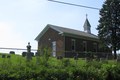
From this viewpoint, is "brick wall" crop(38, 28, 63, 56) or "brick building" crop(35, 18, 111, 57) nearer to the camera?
"brick building" crop(35, 18, 111, 57)

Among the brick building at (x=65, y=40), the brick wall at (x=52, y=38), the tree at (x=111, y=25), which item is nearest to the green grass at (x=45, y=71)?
the brick building at (x=65, y=40)

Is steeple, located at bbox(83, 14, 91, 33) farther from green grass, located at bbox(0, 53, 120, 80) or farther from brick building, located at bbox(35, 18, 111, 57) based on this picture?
green grass, located at bbox(0, 53, 120, 80)

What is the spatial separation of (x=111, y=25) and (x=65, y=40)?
7.71m

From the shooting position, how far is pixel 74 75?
25.3 feet

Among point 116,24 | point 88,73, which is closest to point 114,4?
point 116,24

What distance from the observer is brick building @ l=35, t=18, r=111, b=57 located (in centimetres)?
2005

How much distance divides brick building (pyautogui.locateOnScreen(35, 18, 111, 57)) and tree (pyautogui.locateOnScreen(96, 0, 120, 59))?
10.4 ft

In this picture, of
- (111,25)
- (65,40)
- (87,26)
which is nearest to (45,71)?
(65,40)

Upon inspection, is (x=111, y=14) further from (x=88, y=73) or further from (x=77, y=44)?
(x=88, y=73)

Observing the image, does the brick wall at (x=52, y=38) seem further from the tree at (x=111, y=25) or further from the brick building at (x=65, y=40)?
Result: the tree at (x=111, y=25)

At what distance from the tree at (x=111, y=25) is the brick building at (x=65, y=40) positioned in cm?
317

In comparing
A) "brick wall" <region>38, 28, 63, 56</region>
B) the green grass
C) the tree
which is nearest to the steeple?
the tree

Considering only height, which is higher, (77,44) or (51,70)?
(77,44)

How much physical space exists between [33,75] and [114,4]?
19.0 m
